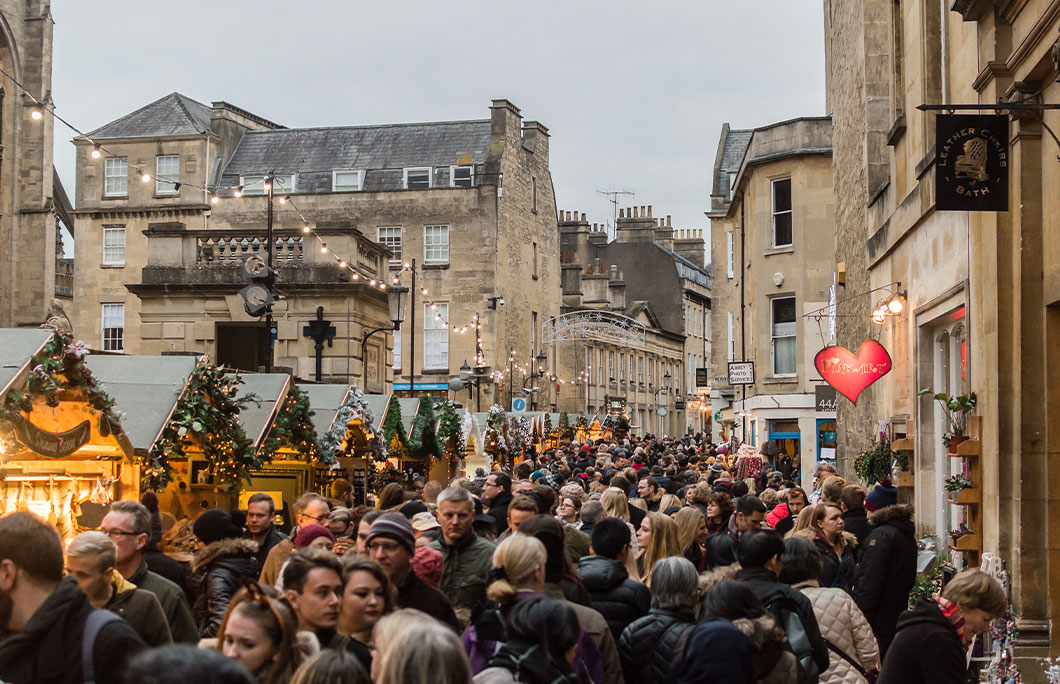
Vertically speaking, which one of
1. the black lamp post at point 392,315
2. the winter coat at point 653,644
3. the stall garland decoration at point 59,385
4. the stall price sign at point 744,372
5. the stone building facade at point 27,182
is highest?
the stone building facade at point 27,182

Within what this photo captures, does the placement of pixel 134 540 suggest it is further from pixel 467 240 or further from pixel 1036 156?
pixel 467 240

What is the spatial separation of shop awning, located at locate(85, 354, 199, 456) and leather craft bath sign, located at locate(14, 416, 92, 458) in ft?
1.58

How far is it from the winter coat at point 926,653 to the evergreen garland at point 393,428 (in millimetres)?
13582

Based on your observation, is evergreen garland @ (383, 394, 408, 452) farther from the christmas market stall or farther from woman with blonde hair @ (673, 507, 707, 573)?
woman with blonde hair @ (673, 507, 707, 573)

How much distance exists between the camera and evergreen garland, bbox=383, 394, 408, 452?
19.0 metres

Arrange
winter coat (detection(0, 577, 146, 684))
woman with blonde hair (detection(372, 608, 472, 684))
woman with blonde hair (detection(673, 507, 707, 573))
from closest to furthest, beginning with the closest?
woman with blonde hair (detection(372, 608, 472, 684)) → winter coat (detection(0, 577, 146, 684)) → woman with blonde hair (detection(673, 507, 707, 573))

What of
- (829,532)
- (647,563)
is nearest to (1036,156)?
(829,532)

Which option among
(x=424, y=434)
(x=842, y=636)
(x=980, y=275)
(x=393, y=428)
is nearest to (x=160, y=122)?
(x=424, y=434)

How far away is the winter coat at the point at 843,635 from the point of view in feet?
21.6

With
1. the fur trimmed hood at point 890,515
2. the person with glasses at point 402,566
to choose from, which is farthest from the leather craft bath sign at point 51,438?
the fur trimmed hood at point 890,515

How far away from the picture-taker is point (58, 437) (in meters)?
10.2

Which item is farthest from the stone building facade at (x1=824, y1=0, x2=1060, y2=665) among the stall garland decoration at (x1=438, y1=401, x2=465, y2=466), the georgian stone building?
the georgian stone building

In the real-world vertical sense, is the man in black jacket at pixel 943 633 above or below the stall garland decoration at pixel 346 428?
below

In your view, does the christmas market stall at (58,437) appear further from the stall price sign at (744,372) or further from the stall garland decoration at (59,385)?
the stall price sign at (744,372)
